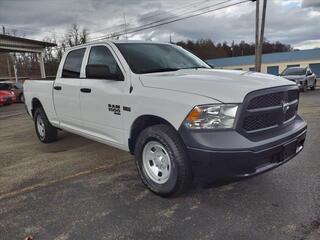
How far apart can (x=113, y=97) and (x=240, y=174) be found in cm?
199

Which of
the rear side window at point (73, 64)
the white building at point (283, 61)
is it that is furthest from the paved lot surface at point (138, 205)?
the white building at point (283, 61)

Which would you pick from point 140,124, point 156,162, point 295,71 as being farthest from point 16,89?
point 156,162

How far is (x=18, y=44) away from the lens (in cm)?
2233

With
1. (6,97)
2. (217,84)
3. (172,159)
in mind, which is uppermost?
(217,84)

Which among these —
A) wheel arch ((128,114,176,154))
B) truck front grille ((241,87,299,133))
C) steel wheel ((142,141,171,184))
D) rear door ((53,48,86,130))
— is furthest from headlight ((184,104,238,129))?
rear door ((53,48,86,130))

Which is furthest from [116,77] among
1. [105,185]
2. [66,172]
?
[66,172]

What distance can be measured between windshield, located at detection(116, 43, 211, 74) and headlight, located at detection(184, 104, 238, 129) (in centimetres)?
128

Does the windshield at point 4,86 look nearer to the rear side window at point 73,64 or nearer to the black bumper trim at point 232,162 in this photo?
the rear side window at point 73,64

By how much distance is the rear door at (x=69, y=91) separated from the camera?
5.14m

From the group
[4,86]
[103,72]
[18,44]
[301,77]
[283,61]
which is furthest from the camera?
[283,61]

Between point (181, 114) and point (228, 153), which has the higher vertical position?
point (181, 114)

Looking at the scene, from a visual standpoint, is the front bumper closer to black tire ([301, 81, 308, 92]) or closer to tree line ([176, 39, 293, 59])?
black tire ([301, 81, 308, 92])

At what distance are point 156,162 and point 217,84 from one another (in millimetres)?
1207

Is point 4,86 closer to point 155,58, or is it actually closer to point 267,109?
point 155,58
